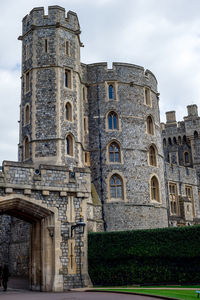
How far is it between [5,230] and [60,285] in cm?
1202

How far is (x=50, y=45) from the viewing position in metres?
24.9

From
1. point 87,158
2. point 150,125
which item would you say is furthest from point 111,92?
point 87,158

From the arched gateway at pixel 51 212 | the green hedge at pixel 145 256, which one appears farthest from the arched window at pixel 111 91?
the green hedge at pixel 145 256

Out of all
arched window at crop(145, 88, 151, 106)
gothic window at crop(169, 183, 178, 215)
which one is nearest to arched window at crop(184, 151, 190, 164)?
gothic window at crop(169, 183, 178, 215)

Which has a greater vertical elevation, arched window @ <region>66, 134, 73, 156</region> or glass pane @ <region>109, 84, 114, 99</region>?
glass pane @ <region>109, 84, 114, 99</region>

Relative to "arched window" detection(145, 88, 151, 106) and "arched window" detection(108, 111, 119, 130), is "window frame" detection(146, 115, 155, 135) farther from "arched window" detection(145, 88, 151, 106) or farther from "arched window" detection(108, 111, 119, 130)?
"arched window" detection(108, 111, 119, 130)

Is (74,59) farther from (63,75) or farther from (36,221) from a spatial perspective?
(36,221)

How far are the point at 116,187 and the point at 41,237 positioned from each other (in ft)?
35.7

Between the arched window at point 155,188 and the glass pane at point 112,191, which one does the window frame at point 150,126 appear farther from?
the glass pane at point 112,191

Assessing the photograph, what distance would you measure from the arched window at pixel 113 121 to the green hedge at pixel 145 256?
10.9 m

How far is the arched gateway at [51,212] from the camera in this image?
51.5ft

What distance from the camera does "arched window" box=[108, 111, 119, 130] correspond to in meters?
27.9

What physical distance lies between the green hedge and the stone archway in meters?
2.67

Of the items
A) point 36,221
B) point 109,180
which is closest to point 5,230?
point 109,180
